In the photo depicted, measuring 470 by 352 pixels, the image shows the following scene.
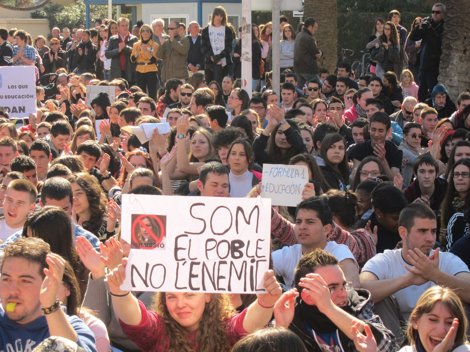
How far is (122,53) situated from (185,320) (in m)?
17.7

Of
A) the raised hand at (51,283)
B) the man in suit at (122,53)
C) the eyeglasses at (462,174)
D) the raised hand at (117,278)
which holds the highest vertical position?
the man in suit at (122,53)

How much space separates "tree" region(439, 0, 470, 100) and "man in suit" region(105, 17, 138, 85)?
7.07 metres

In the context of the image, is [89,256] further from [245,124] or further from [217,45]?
[217,45]

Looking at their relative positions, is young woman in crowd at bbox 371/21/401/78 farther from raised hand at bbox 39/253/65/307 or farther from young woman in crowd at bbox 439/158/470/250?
raised hand at bbox 39/253/65/307

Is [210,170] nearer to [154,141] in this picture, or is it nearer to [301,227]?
[301,227]

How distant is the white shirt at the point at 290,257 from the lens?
294 inches

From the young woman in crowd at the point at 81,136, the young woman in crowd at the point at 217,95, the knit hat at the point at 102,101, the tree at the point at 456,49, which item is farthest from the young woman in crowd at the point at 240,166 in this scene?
the tree at the point at 456,49

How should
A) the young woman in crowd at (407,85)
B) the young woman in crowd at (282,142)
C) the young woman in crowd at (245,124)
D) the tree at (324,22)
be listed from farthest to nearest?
the tree at (324,22), the young woman in crowd at (407,85), the young woman in crowd at (245,124), the young woman in crowd at (282,142)

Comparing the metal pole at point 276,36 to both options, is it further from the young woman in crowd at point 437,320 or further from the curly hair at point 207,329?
the curly hair at point 207,329

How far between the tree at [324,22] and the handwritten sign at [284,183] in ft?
48.9

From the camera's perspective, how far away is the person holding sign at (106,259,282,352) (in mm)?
5391

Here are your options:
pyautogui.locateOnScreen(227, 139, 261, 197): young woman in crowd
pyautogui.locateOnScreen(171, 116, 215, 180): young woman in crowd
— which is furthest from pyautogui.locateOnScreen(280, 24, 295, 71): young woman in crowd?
pyautogui.locateOnScreen(227, 139, 261, 197): young woman in crowd

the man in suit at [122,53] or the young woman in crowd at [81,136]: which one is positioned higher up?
the man in suit at [122,53]

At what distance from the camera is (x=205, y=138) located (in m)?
11.3
